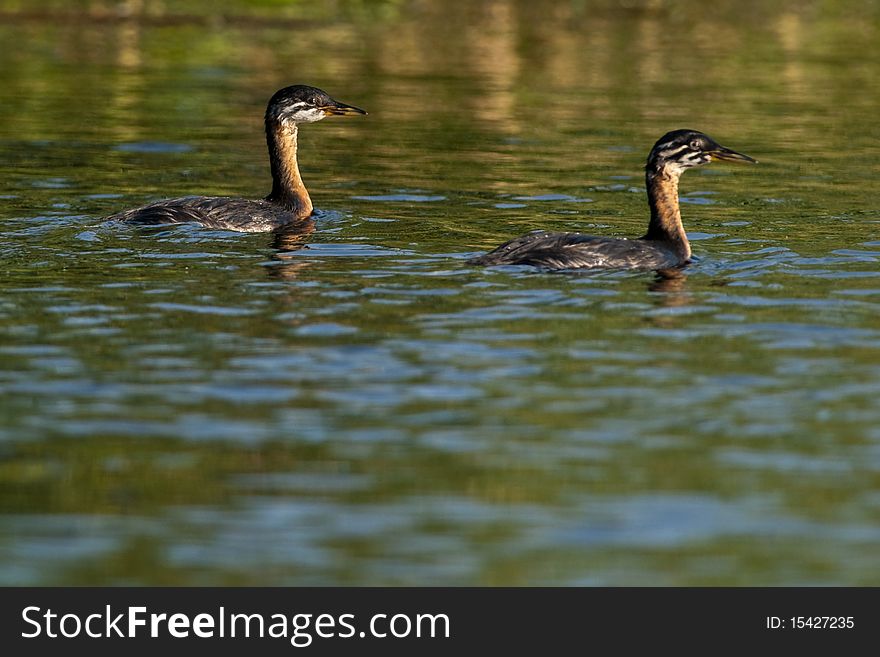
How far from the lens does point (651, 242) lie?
1669 centimetres

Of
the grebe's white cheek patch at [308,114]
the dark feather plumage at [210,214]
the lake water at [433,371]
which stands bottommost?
the lake water at [433,371]

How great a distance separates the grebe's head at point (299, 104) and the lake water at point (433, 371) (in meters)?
1.23

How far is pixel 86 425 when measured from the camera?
1070 cm

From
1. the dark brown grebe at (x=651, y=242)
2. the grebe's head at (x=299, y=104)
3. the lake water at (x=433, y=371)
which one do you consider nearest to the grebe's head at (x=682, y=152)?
the dark brown grebe at (x=651, y=242)

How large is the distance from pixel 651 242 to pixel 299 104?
5978 mm

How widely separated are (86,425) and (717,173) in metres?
15.9

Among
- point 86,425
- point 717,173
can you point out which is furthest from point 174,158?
point 86,425

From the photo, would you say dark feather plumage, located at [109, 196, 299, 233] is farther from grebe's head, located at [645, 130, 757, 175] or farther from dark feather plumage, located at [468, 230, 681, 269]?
grebe's head, located at [645, 130, 757, 175]

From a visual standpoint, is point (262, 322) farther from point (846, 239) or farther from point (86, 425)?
point (846, 239)

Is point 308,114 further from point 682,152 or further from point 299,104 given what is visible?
point 682,152

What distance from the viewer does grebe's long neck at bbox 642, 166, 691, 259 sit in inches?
666

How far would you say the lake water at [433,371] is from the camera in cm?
891

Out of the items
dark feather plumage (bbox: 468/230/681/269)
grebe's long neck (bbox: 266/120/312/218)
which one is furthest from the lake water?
grebe's long neck (bbox: 266/120/312/218)

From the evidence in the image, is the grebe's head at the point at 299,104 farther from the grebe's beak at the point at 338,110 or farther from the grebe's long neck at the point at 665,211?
the grebe's long neck at the point at 665,211
